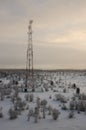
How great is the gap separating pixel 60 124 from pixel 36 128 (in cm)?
112

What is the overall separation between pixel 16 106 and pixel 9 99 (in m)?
4.20

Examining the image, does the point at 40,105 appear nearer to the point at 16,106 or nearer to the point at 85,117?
the point at 16,106

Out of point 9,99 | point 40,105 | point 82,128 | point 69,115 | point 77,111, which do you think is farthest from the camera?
point 9,99

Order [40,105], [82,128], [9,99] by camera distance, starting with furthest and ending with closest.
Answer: [9,99] < [40,105] < [82,128]

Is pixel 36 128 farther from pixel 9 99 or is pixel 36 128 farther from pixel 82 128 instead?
pixel 9 99

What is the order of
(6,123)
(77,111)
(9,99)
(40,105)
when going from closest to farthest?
1. (6,123)
2. (77,111)
3. (40,105)
4. (9,99)

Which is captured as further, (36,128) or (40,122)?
(40,122)

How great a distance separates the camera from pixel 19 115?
1339 centimetres

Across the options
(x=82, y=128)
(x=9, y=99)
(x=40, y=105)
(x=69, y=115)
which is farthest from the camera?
(x=9, y=99)

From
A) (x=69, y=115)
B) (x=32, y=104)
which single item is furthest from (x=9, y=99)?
(x=69, y=115)

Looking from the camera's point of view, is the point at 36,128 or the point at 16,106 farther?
the point at 16,106

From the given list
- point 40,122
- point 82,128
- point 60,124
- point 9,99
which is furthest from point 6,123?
point 9,99

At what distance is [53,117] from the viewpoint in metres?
12.6

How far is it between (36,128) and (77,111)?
3.77 meters
